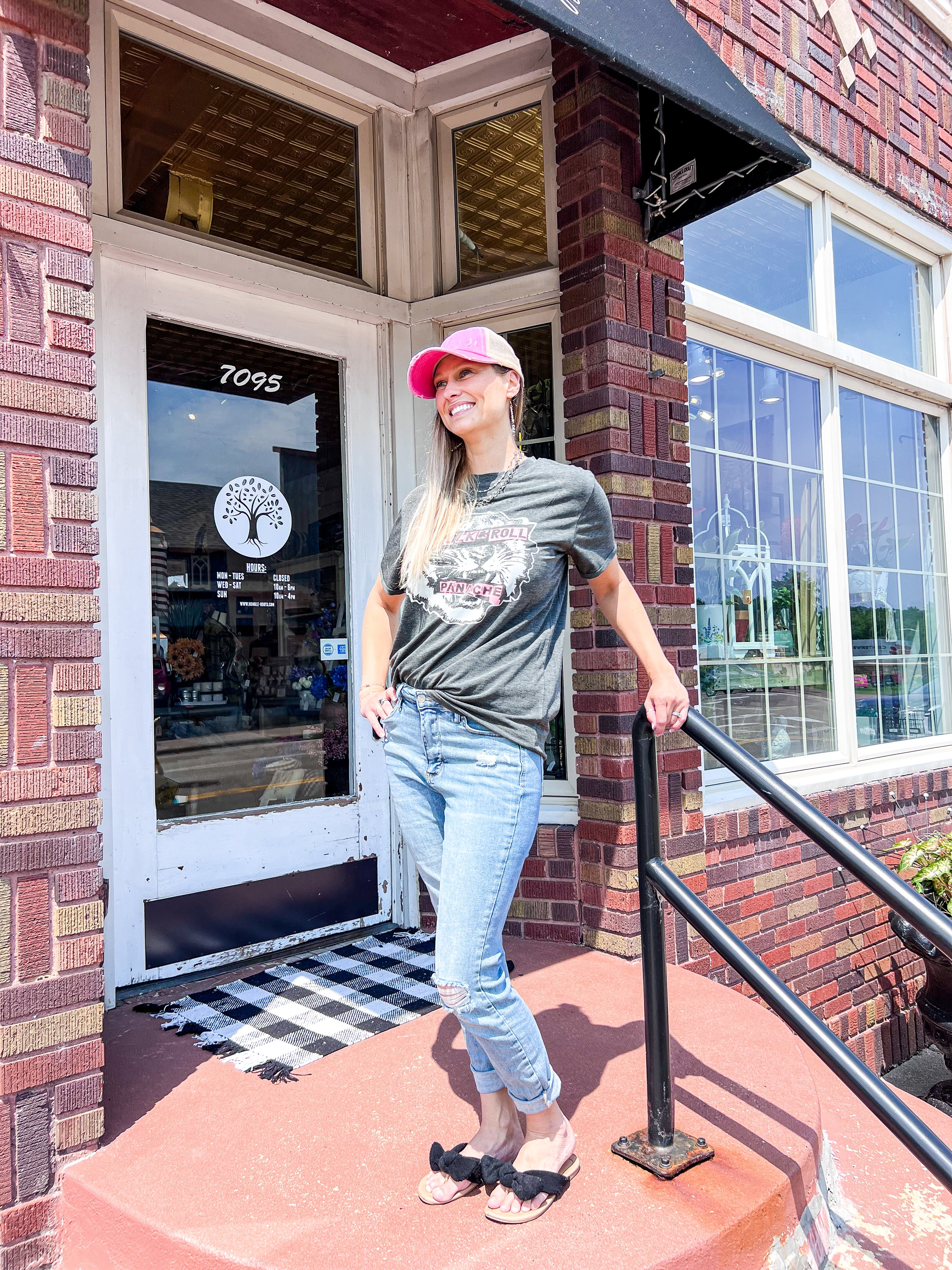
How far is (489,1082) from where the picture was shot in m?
1.96

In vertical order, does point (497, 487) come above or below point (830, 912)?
above

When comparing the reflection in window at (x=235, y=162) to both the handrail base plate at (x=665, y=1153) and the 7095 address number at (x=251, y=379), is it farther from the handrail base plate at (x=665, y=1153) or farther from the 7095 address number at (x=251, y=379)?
the handrail base plate at (x=665, y=1153)

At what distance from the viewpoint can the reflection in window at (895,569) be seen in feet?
15.7

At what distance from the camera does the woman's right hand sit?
202 centimetres

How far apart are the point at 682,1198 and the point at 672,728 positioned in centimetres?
95

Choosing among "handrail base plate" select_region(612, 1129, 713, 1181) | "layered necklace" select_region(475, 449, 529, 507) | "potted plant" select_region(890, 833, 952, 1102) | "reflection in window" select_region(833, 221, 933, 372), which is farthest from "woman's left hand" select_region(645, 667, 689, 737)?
"reflection in window" select_region(833, 221, 933, 372)

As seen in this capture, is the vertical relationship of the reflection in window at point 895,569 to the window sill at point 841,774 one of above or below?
above

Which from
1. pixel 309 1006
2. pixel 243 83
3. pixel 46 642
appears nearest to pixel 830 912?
pixel 309 1006

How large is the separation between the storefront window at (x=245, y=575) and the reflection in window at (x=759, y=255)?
173cm

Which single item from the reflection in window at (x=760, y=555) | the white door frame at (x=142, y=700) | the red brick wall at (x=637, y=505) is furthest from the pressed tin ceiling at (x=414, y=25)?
the reflection in window at (x=760, y=555)

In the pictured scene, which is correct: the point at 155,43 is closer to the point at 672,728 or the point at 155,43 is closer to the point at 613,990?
the point at 672,728

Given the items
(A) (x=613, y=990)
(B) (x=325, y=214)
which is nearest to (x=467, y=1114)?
→ (A) (x=613, y=990)

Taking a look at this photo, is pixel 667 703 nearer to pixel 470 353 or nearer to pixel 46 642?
pixel 470 353

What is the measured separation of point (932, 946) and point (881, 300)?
11.1ft
